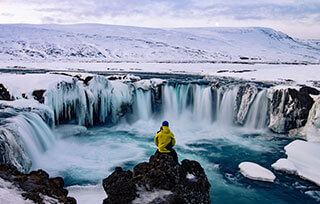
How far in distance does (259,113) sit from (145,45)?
114447 mm

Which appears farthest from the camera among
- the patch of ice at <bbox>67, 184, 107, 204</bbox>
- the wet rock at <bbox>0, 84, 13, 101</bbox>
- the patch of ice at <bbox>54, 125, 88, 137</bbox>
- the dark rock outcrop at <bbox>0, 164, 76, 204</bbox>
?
the patch of ice at <bbox>54, 125, 88, 137</bbox>

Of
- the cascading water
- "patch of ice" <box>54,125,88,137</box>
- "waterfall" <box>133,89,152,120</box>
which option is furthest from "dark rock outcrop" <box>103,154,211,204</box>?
"waterfall" <box>133,89,152,120</box>

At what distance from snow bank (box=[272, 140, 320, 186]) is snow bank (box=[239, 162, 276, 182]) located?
0.81 metres

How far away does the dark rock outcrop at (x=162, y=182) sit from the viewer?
475 centimetres

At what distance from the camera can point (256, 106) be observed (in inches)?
663

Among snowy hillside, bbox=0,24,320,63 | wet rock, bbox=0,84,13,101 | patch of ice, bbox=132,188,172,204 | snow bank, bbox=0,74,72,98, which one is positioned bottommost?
patch of ice, bbox=132,188,172,204

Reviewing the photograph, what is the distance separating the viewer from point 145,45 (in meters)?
127

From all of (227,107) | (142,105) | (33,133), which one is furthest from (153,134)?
(33,133)

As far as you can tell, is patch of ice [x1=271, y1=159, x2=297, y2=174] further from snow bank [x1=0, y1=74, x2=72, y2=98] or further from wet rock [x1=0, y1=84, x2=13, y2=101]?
wet rock [x1=0, y1=84, x2=13, y2=101]

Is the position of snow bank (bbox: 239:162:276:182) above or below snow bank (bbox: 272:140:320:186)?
below

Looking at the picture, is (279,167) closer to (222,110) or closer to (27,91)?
(222,110)

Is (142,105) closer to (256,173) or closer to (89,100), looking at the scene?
(89,100)

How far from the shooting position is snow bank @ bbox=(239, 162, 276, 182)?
31.3 feet

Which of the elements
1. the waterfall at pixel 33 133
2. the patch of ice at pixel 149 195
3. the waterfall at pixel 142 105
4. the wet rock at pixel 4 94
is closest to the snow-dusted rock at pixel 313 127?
the waterfall at pixel 142 105
